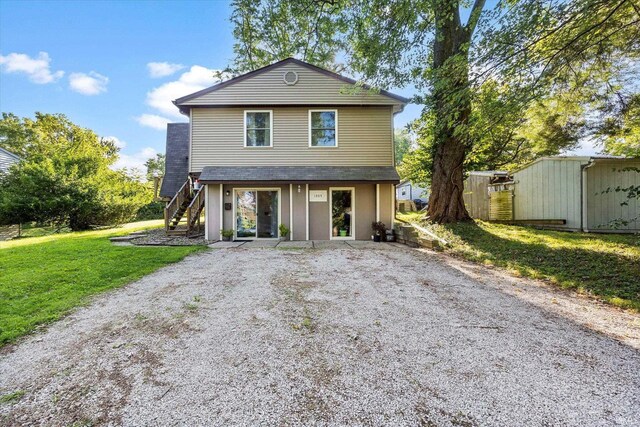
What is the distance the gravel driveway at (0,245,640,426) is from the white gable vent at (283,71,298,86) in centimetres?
863

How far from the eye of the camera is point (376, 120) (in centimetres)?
1057

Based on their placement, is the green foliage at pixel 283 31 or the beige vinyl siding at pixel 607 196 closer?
the beige vinyl siding at pixel 607 196

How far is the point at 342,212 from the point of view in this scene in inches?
407

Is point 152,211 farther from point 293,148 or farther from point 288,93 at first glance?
point 288,93

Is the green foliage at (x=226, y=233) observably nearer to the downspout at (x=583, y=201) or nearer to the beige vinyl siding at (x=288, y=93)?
the beige vinyl siding at (x=288, y=93)

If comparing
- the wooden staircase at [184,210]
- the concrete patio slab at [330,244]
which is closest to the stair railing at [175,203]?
the wooden staircase at [184,210]

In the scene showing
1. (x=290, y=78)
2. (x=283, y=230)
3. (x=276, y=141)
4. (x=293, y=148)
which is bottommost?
(x=283, y=230)

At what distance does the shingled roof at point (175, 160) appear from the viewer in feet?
44.5

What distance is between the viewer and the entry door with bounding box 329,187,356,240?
10.3 metres

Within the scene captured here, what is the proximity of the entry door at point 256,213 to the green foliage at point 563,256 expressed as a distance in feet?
19.5

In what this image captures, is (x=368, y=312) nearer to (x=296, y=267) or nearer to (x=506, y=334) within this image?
(x=506, y=334)

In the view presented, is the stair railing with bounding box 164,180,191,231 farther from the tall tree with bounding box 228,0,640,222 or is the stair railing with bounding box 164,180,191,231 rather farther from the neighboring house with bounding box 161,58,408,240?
the tall tree with bounding box 228,0,640,222

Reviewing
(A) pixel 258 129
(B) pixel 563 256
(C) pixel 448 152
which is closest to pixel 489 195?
(C) pixel 448 152

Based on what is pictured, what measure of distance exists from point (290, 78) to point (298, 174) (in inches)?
151
